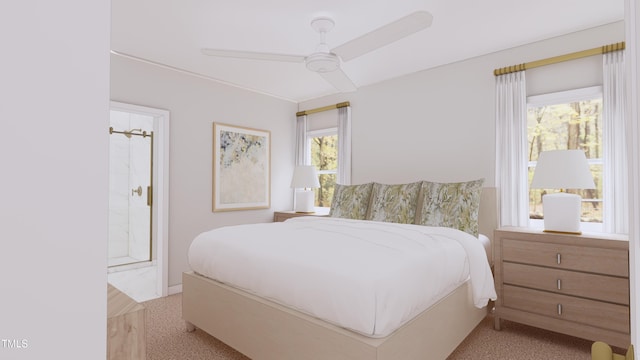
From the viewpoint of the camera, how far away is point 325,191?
4.83m

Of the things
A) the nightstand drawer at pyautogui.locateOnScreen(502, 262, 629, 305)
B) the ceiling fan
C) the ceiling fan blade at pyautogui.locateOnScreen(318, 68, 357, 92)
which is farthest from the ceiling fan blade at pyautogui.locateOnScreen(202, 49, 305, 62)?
the nightstand drawer at pyautogui.locateOnScreen(502, 262, 629, 305)

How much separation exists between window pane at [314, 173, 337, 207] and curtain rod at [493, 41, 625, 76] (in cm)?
248

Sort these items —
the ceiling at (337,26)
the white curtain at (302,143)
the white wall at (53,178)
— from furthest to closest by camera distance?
the white curtain at (302,143) → the ceiling at (337,26) → the white wall at (53,178)

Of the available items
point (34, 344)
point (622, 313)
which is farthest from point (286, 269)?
point (622, 313)

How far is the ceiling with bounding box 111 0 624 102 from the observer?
236 centimetres

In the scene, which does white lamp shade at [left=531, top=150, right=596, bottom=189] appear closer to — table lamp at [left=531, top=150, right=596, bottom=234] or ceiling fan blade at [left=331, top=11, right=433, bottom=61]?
table lamp at [left=531, top=150, right=596, bottom=234]

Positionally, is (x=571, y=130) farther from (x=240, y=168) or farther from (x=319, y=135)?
(x=240, y=168)

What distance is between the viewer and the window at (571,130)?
2.73 meters

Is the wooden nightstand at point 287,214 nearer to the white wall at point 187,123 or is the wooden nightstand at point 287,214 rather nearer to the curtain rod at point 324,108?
the white wall at point 187,123

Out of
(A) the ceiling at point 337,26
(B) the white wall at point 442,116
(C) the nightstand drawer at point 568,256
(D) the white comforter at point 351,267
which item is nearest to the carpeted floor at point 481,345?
(D) the white comforter at point 351,267

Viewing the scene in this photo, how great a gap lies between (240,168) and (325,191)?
132 centimetres

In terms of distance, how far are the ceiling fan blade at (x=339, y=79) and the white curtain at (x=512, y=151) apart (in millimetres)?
1515

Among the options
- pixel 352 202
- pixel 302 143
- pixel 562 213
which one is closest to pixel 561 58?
pixel 562 213

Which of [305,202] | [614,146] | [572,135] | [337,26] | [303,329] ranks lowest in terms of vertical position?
[303,329]
